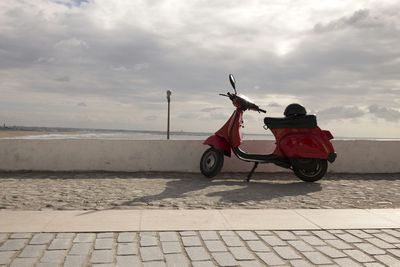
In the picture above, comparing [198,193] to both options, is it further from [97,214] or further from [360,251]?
[360,251]

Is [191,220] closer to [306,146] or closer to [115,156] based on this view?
[306,146]

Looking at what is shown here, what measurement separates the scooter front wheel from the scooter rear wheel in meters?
1.51

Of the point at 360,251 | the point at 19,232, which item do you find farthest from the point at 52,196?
the point at 360,251

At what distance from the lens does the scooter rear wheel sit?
8.47 m

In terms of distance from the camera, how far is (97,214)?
544cm

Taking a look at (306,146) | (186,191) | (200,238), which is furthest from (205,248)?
(306,146)

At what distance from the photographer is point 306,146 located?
8.37m

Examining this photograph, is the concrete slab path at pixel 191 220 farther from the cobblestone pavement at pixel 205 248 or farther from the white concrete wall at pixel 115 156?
the white concrete wall at pixel 115 156

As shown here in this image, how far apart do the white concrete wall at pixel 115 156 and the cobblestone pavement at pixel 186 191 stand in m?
0.39

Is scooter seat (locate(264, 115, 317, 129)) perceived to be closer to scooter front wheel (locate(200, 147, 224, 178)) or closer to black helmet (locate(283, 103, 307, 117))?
black helmet (locate(283, 103, 307, 117))

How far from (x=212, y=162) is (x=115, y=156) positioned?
7.68ft

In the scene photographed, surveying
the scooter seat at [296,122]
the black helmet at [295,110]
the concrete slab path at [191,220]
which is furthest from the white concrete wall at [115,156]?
the concrete slab path at [191,220]

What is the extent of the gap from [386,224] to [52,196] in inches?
187

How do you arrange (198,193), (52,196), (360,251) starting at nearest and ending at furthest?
(360,251) < (52,196) < (198,193)
